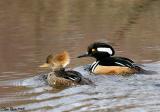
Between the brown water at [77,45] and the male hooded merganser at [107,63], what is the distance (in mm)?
285

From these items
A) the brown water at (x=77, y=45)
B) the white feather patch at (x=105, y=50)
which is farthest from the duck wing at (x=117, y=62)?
the brown water at (x=77, y=45)

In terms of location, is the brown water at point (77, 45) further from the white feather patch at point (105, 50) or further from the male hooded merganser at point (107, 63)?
the white feather patch at point (105, 50)

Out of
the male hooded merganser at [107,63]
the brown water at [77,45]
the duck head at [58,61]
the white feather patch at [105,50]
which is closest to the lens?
the brown water at [77,45]

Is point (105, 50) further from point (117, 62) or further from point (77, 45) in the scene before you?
point (77, 45)

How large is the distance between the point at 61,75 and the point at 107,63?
1461 mm

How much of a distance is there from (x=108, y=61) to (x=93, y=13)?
6.07m

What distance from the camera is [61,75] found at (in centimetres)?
1243

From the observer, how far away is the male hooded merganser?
521 inches

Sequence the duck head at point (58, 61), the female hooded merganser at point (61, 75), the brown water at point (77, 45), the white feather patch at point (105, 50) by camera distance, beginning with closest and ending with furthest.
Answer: the brown water at point (77, 45) < the female hooded merganser at point (61, 75) < the duck head at point (58, 61) < the white feather patch at point (105, 50)

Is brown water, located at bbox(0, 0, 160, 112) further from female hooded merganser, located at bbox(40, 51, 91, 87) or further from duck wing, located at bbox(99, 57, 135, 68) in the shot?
duck wing, located at bbox(99, 57, 135, 68)

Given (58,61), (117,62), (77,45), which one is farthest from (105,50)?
(77,45)

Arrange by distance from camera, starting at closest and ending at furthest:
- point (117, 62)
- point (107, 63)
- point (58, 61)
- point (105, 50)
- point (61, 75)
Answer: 1. point (61, 75)
2. point (58, 61)
3. point (117, 62)
4. point (107, 63)
5. point (105, 50)

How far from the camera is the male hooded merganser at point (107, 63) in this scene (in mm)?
13242

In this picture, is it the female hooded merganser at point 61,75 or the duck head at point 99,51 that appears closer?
the female hooded merganser at point 61,75
